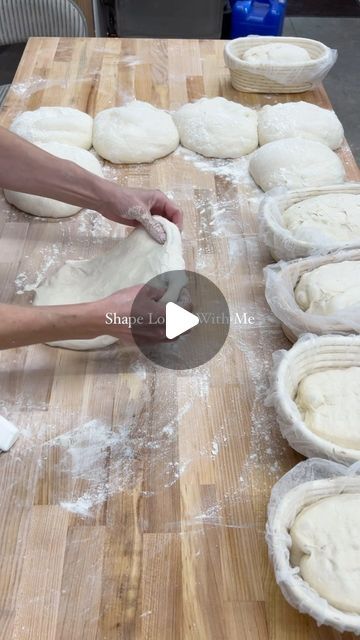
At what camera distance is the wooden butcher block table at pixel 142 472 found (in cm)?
97

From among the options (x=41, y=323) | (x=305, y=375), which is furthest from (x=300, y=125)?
(x=41, y=323)

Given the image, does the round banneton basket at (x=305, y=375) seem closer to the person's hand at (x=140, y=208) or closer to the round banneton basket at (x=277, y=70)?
the person's hand at (x=140, y=208)

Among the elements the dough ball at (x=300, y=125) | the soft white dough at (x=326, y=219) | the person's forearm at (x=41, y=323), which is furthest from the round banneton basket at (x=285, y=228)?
the person's forearm at (x=41, y=323)

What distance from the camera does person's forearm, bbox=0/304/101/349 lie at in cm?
114

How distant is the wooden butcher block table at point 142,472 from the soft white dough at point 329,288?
0.13 m

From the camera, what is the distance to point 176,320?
1351 millimetres

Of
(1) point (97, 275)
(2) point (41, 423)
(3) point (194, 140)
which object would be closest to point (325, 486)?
(2) point (41, 423)

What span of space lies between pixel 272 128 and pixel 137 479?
132 centimetres

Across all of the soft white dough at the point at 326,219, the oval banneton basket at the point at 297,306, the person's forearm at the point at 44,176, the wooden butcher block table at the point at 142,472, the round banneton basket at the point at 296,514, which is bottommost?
the wooden butcher block table at the point at 142,472

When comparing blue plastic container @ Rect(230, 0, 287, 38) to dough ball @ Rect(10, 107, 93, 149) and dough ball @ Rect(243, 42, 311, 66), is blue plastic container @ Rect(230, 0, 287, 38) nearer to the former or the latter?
dough ball @ Rect(243, 42, 311, 66)

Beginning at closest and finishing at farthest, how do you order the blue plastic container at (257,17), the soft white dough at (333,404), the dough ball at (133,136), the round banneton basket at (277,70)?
the soft white dough at (333,404) → the dough ball at (133,136) → the round banneton basket at (277,70) → the blue plastic container at (257,17)

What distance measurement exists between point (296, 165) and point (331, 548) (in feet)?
3.87

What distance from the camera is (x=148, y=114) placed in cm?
197

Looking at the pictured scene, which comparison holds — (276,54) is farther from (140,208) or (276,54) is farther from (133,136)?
(140,208)
